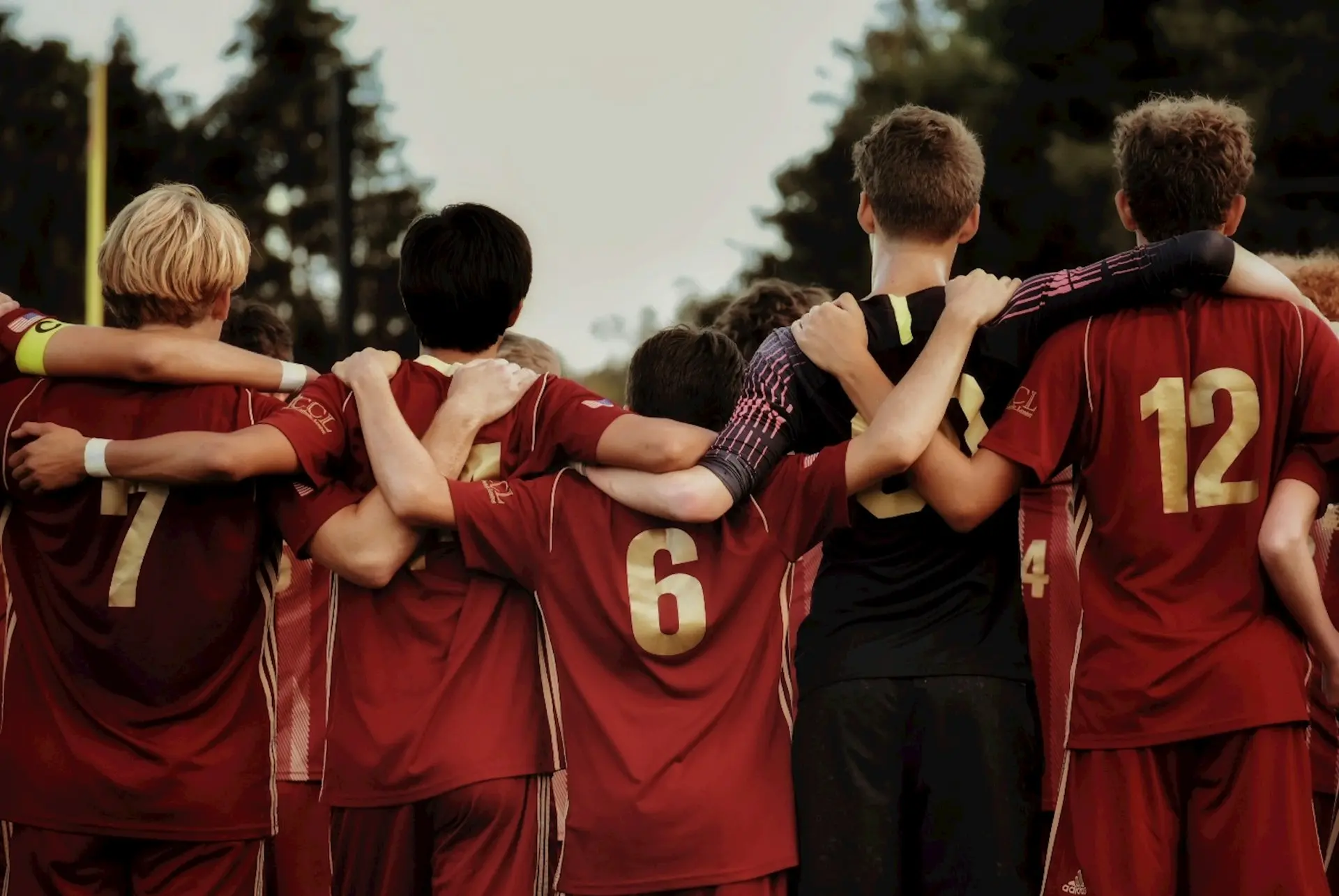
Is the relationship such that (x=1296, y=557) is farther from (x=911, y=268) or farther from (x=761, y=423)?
(x=761, y=423)

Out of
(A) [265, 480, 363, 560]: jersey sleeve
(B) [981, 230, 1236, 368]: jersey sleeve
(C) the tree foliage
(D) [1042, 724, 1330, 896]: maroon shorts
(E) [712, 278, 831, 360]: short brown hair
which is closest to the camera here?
(D) [1042, 724, 1330, 896]: maroon shorts

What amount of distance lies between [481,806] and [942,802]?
1.22 m

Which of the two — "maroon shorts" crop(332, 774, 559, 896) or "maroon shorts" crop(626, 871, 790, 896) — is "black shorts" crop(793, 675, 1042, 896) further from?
"maroon shorts" crop(332, 774, 559, 896)

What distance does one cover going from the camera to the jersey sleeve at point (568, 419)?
4.81 m

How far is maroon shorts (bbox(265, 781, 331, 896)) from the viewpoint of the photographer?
20.0ft

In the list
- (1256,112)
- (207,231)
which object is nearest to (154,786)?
(207,231)

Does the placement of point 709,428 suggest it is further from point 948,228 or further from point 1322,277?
point 1322,277

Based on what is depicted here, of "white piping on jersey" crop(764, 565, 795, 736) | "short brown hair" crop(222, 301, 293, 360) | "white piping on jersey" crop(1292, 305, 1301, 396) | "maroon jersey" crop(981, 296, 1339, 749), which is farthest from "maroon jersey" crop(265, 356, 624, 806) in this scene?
"short brown hair" crop(222, 301, 293, 360)

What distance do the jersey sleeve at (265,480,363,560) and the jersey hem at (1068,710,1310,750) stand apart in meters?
2.08

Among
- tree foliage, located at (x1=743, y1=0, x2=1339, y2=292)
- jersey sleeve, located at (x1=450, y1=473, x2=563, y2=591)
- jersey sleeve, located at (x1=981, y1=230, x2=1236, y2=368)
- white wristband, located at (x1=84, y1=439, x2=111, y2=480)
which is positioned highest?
tree foliage, located at (x1=743, y1=0, x2=1339, y2=292)

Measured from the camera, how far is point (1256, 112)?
29.7 metres

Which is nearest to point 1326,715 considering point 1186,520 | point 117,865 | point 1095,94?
point 1186,520

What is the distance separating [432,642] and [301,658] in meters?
1.65

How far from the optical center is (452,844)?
15.8 ft
